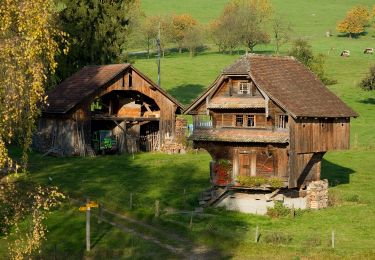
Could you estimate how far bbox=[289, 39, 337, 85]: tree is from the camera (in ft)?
353

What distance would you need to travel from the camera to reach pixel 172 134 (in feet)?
234

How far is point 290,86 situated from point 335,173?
11.9 meters

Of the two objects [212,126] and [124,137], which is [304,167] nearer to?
[212,126]

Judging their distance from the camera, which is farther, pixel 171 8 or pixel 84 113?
pixel 171 8

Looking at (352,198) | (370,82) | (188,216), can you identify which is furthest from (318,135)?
(370,82)

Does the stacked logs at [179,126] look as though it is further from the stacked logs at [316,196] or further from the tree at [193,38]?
the tree at [193,38]

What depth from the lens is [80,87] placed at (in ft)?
225

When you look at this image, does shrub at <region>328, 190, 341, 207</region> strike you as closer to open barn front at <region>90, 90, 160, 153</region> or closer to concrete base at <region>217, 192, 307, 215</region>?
concrete base at <region>217, 192, 307, 215</region>

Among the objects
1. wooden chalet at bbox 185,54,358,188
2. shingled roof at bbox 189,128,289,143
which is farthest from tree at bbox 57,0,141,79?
shingled roof at bbox 189,128,289,143

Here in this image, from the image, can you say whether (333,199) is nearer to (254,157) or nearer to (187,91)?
(254,157)

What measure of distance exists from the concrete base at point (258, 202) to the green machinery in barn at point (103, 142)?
72.4ft

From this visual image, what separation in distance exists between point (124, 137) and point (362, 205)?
27949 mm

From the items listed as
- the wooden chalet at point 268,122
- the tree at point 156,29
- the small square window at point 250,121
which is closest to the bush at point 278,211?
the wooden chalet at point 268,122

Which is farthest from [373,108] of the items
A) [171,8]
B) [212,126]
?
[171,8]
